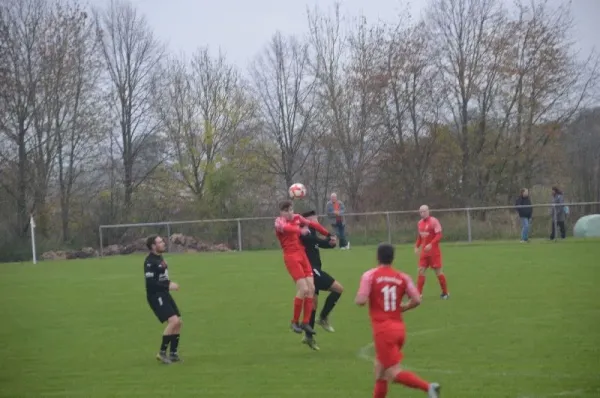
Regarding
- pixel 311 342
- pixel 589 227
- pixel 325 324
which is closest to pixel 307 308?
pixel 311 342

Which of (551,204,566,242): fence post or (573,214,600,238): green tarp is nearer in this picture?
(551,204,566,242): fence post

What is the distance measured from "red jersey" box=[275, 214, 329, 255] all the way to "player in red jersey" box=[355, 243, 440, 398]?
15.5 ft

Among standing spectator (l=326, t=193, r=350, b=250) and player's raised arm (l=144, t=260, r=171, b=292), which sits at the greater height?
standing spectator (l=326, t=193, r=350, b=250)

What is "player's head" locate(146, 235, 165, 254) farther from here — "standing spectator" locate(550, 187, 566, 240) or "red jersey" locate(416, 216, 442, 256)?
"standing spectator" locate(550, 187, 566, 240)

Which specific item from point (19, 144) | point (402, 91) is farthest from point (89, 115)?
point (402, 91)

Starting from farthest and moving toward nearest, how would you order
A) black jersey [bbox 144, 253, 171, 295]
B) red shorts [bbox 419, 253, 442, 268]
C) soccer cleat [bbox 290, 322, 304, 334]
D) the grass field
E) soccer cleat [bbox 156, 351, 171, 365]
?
1. red shorts [bbox 419, 253, 442, 268]
2. soccer cleat [bbox 290, 322, 304, 334]
3. black jersey [bbox 144, 253, 171, 295]
4. soccer cleat [bbox 156, 351, 171, 365]
5. the grass field

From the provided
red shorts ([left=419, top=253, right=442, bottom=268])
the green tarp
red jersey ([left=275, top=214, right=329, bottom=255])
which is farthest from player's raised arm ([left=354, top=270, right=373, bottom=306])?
the green tarp

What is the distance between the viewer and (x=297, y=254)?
1301 centimetres

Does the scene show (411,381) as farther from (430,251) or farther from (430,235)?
(430,235)

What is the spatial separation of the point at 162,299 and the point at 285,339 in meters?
2.27

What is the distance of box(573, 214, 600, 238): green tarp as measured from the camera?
32.6 metres

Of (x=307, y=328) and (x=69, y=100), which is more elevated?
(x=69, y=100)

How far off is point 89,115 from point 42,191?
443 centimetres

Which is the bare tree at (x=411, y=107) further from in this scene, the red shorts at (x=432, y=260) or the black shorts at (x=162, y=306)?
the black shorts at (x=162, y=306)
